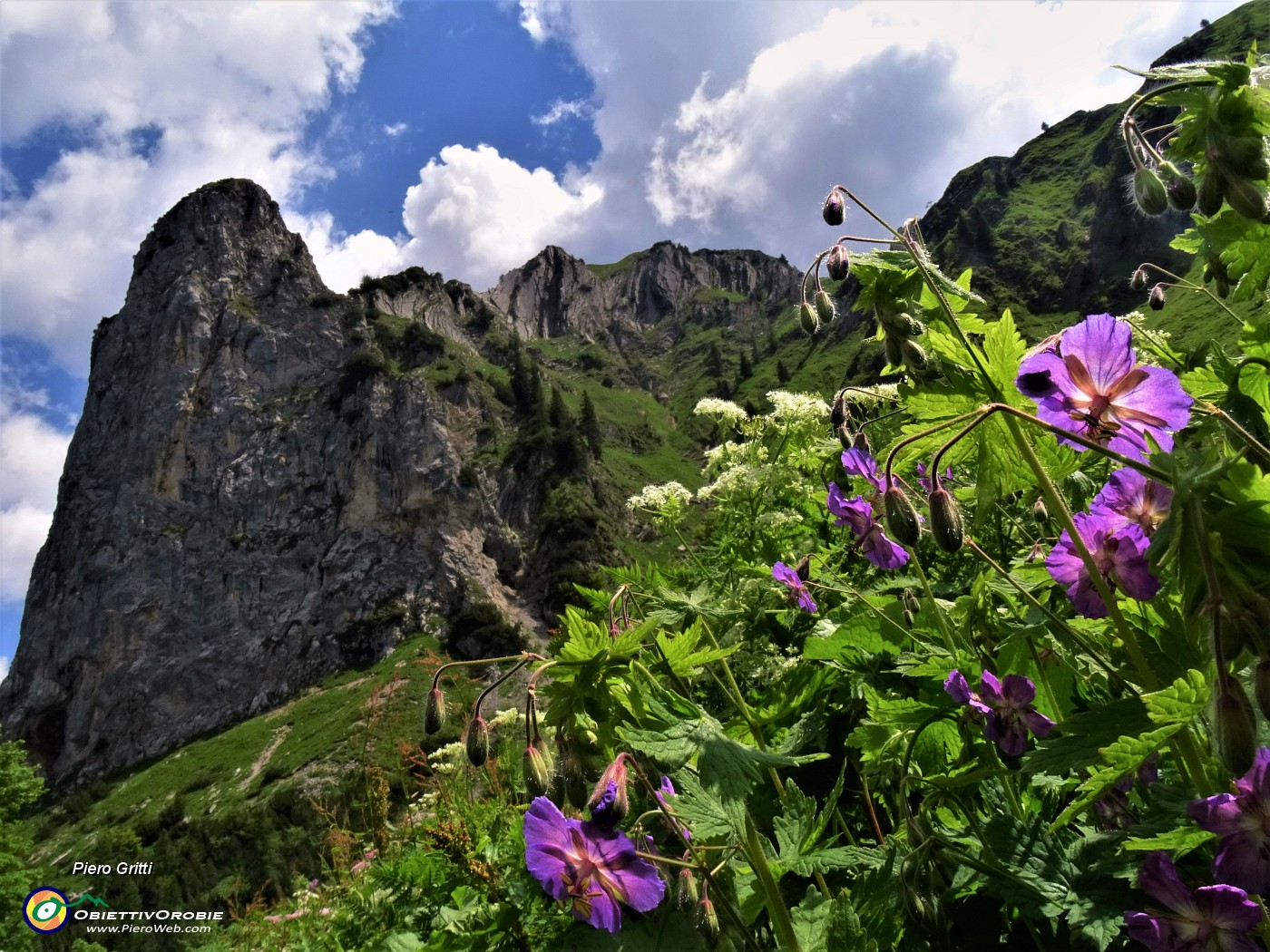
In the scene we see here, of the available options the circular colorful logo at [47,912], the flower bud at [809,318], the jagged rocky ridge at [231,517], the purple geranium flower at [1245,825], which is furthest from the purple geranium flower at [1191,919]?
the jagged rocky ridge at [231,517]

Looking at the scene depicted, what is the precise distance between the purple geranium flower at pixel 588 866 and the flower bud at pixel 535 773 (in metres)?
0.21

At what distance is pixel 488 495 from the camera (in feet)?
394

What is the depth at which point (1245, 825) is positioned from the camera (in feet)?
3.87

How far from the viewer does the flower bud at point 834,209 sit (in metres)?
2.67

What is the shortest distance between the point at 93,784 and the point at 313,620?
110 ft

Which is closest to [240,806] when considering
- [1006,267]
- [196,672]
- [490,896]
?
[196,672]

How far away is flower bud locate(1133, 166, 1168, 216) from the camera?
2.11m

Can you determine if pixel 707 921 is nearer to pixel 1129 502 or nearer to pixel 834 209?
pixel 1129 502

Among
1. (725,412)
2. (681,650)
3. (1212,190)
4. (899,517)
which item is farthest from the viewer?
(725,412)

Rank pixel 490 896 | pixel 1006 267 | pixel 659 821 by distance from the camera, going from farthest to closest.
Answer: pixel 1006 267 < pixel 490 896 < pixel 659 821

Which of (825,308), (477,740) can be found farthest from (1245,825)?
(825,308)

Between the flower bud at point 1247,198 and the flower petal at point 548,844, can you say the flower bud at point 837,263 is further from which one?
the flower petal at point 548,844

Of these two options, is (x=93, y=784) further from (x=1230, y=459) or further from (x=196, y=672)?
(x=1230, y=459)

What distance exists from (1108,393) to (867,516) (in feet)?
3.46
